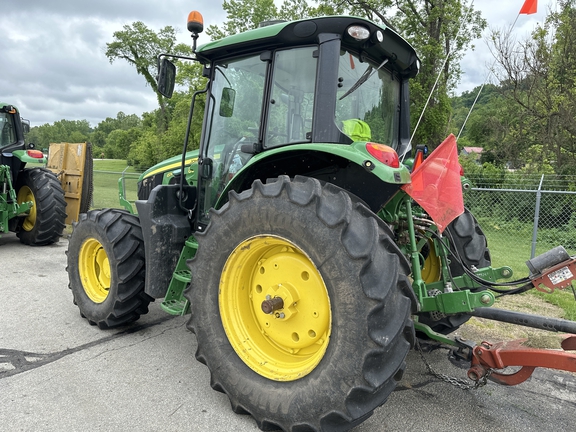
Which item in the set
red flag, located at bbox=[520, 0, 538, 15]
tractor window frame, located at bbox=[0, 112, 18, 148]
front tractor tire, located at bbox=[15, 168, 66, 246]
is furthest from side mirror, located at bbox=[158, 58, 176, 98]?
tractor window frame, located at bbox=[0, 112, 18, 148]

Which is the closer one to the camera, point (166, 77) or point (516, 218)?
point (166, 77)

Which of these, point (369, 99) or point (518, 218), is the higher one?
point (369, 99)

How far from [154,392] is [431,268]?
93.9 inches

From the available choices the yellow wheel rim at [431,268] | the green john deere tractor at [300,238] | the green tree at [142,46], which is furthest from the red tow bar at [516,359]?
the green tree at [142,46]

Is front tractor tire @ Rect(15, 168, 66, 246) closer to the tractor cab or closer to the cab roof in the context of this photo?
the tractor cab

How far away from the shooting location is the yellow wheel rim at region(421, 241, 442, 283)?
11.9 ft

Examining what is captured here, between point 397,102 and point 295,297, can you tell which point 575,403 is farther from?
point 397,102

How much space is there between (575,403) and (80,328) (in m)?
4.01

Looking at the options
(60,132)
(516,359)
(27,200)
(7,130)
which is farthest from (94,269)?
(60,132)

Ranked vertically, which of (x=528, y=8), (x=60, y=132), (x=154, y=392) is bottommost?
(x=154, y=392)

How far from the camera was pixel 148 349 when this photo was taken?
353cm

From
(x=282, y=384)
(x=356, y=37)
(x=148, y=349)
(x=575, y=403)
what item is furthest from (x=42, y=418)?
(x=575, y=403)

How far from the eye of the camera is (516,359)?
2.39m

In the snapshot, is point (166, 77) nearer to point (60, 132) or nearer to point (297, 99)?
point (297, 99)
